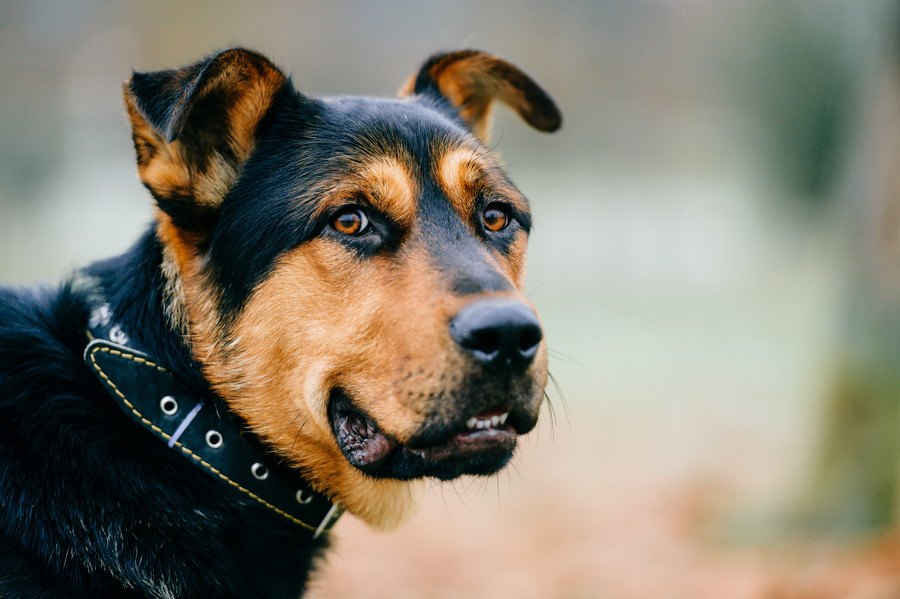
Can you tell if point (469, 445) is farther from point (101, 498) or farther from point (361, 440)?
point (101, 498)

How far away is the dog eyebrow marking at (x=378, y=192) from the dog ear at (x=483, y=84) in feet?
4.03

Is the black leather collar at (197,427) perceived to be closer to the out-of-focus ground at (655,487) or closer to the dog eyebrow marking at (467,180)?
the out-of-focus ground at (655,487)

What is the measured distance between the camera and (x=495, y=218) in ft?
12.5

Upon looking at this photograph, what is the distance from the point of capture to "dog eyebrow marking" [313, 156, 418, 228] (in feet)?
11.1

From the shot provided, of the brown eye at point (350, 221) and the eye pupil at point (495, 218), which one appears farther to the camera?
the eye pupil at point (495, 218)

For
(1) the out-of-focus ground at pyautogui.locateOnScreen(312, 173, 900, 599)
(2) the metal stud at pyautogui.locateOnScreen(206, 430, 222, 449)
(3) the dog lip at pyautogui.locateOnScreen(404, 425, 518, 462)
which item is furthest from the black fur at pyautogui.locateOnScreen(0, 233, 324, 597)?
(3) the dog lip at pyautogui.locateOnScreen(404, 425, 518, 462)

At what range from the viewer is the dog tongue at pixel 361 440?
313 centimetres

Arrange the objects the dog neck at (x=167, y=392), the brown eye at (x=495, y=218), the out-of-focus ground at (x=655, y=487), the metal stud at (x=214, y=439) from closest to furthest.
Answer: the dog neck at (x=167, y=392), the metal stud at (x=214, y=439), the brown eye at (x=495, y=218), the out-of-focus ground at (x=655, y=487)

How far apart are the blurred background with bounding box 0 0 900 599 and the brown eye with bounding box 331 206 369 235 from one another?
1150 mm

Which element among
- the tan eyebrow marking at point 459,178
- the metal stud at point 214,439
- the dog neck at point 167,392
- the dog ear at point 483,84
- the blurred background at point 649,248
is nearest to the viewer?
the dog neck at point 167,392

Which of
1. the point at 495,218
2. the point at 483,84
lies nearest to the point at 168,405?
the point at 495,218

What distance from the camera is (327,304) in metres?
3.26

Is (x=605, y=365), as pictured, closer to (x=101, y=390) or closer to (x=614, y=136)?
(x=101, y=390)

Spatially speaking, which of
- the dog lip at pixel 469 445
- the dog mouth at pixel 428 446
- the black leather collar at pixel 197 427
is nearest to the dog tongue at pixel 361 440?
the dog mouth at pixel 428 446
